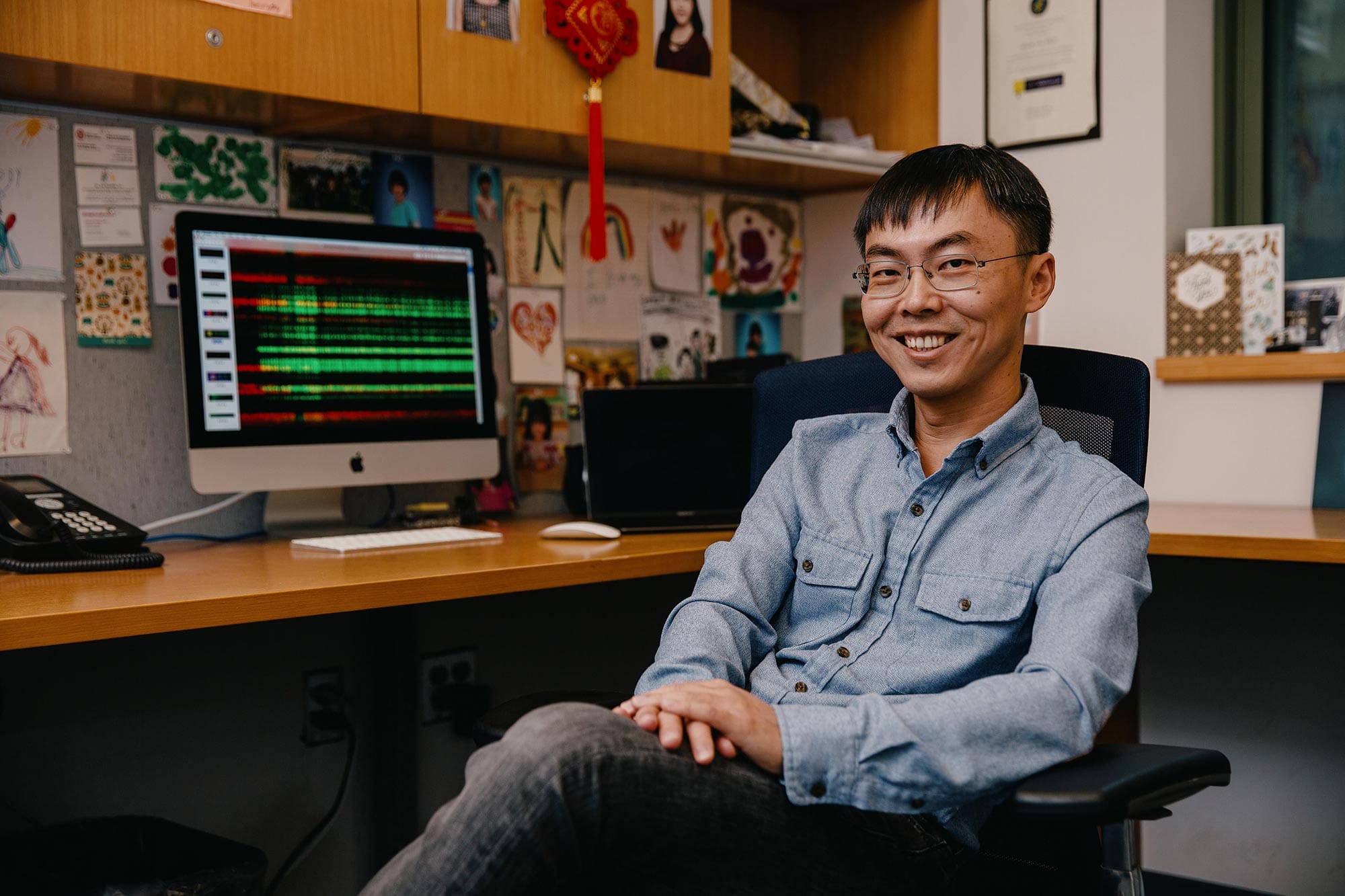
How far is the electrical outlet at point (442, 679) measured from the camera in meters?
1.94

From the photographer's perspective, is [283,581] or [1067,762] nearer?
[1067,762]

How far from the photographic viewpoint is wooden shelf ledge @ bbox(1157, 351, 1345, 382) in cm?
189

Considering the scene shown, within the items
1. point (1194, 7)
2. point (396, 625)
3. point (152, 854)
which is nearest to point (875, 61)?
point (1194, 7)

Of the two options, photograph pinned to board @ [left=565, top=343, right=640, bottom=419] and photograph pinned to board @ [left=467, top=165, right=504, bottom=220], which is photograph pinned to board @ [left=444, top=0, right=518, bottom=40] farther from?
photograph pinned to board @ [left=565, top=343, right=640, bottom=419]

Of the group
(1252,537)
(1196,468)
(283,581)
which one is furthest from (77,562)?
(1196,468)

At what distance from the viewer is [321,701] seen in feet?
6.15

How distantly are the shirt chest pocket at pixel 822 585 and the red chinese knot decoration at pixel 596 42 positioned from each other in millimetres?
731

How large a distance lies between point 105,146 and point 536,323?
0.72 metres

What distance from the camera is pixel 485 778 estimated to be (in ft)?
2.98

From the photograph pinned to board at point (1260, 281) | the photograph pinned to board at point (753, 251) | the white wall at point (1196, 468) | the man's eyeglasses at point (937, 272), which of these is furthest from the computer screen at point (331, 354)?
the photograph pinned to board at point (1260, 281)

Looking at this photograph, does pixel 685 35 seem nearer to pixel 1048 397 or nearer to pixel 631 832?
pixel 1048 397

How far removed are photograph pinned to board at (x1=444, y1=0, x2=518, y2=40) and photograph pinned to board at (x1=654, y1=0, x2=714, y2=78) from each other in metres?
0.26

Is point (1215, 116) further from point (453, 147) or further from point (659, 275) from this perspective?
point (453, 147)

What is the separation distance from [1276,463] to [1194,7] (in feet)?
2.67
